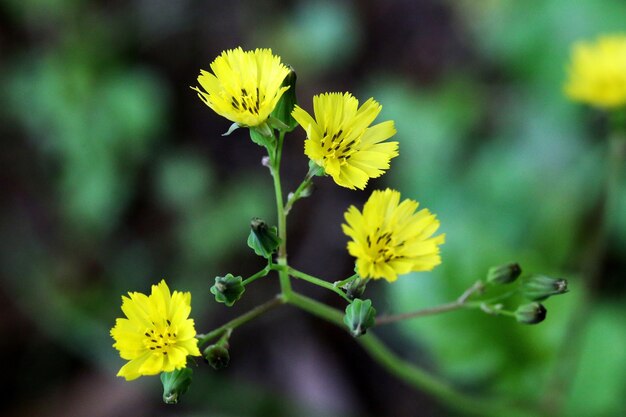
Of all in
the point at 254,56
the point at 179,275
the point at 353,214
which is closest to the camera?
the point at 353,214

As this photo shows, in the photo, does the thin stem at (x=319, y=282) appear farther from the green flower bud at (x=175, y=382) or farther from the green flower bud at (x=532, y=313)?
the green flower bud at (x=532, y=313)

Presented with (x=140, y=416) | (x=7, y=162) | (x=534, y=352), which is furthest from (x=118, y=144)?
(x=534, y=352)

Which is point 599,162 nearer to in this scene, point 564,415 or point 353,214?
point 564,415

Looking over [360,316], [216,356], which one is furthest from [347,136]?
[216,356]

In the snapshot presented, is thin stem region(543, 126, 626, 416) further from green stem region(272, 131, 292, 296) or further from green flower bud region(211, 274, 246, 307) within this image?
green flower bud region(211, 274, 246, 307)

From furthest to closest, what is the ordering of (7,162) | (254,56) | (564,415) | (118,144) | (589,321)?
(7,162), (118,144), (589,321), (564,415), (254,56)

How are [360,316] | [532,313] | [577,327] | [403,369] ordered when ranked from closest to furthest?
[360,316] → [532,313] → [403,369] → [577,327]

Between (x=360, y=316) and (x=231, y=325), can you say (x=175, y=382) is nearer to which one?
(x=231, y=325)
